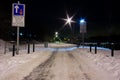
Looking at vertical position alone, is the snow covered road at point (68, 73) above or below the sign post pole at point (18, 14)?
below

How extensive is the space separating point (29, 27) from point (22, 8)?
83719mm

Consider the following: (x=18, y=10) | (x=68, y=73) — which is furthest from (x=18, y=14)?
(x=68, y=73)

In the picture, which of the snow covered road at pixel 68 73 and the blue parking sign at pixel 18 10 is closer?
the snow covered road at pixel 68 73

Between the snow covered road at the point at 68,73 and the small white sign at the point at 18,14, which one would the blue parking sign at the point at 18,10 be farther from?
the snow covered road at the point at 68,73

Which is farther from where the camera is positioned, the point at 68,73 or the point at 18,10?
the point at 18,10

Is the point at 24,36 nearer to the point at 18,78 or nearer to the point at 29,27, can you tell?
the point at 29,27

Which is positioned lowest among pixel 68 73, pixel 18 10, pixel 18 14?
pixel 68 73

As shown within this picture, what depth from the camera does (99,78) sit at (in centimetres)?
912

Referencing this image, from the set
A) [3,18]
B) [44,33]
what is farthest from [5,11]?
[44,33]

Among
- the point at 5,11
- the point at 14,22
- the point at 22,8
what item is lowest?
the point at 14,22

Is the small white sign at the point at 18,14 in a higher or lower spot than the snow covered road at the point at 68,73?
higher

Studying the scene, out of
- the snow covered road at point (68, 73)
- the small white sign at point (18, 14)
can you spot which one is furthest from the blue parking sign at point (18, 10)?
the snow covered road at point (68, 73)

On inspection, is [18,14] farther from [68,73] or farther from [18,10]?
[68,73]

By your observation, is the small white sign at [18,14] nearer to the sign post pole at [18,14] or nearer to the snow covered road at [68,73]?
the sign post pole at [18,14]
